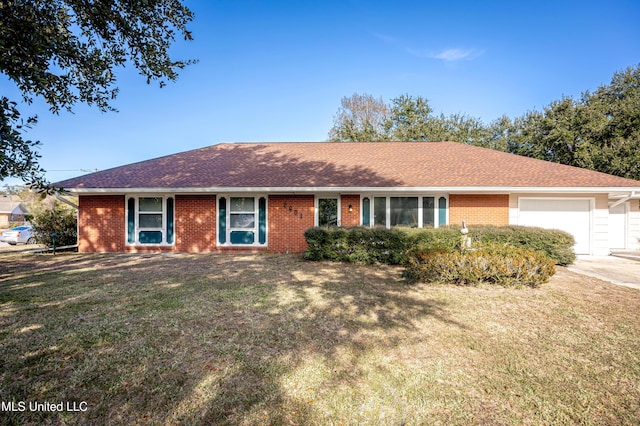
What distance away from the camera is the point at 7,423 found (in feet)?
7.61

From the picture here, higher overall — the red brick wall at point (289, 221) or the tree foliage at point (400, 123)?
the tree foliage at point (400, 123)

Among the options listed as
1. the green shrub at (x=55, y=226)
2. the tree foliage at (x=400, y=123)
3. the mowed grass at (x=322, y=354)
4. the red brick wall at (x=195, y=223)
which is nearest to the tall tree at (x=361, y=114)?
the tree foliage at (x=400, y=123)

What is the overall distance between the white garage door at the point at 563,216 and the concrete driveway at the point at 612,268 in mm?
915

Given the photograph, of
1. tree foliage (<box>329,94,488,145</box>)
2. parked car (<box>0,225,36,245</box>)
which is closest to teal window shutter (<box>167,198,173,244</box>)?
parked car (<box>0,225,36,245</box>)

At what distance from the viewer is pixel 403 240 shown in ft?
30.2

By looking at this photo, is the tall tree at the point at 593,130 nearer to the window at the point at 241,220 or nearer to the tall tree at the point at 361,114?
the tall tree at the point at 361,114

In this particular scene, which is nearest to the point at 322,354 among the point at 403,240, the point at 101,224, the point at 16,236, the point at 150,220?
the point at 403,240

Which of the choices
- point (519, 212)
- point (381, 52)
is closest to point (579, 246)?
point (519, 212)

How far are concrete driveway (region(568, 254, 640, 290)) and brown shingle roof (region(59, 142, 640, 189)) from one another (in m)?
2.66

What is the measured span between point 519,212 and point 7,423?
46.6 ft

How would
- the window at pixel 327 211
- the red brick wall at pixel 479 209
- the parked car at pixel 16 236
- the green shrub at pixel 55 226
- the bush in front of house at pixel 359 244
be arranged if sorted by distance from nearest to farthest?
the bush in front of house at pixel 359 244 → the red brick wall at pixel 479 209 → the window at pixel 327 211 → the green shrub at pixel 55 226 → the parked car at pixel 16 236

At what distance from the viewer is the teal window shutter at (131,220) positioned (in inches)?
486

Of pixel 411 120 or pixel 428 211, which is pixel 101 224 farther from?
pixel 411 120

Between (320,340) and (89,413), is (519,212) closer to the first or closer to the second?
(320,340)
